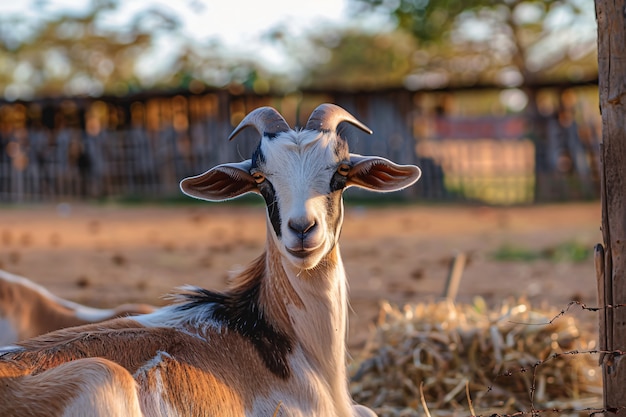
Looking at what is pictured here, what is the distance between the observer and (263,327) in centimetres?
408

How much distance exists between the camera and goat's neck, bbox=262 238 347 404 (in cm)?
411

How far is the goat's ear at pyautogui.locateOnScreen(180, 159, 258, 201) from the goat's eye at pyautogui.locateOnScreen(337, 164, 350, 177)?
0.44 meters

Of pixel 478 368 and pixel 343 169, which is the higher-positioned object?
pixel 343 169

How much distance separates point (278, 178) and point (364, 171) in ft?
1.53

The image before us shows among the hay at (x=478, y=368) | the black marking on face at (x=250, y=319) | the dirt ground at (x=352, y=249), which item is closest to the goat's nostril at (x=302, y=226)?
the black marking on face at (x=250, y=319)

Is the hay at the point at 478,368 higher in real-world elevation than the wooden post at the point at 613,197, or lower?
→ lower

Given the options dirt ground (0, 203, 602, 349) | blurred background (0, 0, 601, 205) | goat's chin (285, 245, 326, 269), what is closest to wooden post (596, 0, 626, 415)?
goat's chin (285, 245, 326, 269)

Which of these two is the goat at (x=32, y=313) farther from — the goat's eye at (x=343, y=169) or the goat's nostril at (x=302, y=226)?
the goat's nostril at (x=302, y=226)

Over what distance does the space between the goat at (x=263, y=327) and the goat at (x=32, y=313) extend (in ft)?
5.73

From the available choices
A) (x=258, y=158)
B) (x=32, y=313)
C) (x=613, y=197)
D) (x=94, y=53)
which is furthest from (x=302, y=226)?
(x=94, y=53)

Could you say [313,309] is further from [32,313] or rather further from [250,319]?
[32,313]

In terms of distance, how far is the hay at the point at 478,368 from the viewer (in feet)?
18.4

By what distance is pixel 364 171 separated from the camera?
13.9 feet

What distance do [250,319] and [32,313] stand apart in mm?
2417
